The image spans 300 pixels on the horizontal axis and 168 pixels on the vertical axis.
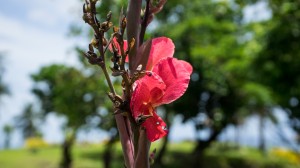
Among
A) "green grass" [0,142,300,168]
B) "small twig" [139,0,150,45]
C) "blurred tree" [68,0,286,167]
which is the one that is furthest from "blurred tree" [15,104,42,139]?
"small twig" [139,0,150,45]

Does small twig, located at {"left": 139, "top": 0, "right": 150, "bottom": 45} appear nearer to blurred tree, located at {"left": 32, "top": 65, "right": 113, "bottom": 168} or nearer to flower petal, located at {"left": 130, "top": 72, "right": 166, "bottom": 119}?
flower petal, located at {"left": 130, "top": 72, "right": 166, "bottom": 119}

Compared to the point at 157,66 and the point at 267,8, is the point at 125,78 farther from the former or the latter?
the point at 267,8

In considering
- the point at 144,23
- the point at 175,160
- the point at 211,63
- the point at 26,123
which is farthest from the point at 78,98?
the point at 26,123

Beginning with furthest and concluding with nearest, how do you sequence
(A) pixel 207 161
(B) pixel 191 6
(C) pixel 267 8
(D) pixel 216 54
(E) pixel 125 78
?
(A) pixel 207 161 < (B) pixel 191 6 < (D) pixel 216 54 < (C) pixel 267 8 < (E) pixel 125 78

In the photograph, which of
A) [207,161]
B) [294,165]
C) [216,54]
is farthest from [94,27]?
[294,165]

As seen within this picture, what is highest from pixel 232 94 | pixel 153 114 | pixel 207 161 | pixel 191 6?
pixel 191 6

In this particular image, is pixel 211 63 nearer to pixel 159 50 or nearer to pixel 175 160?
pixel 175 160
